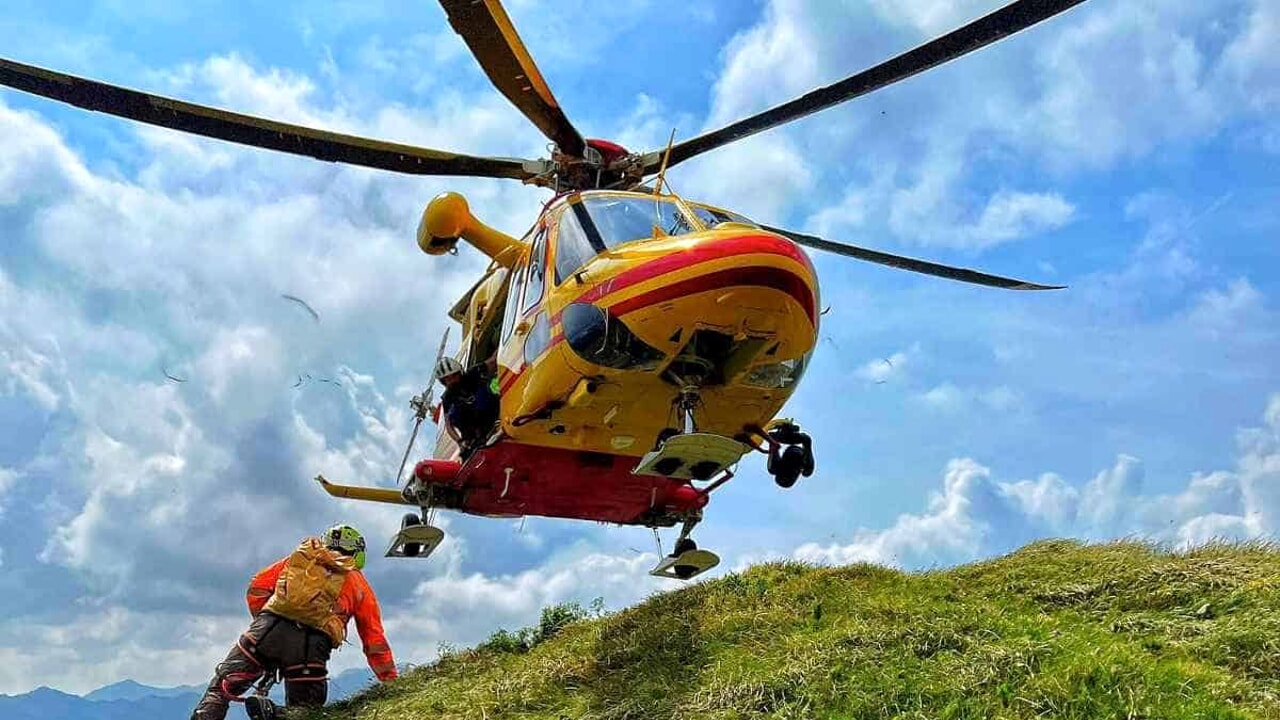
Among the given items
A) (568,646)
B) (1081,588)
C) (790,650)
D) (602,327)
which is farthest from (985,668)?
(568,646)

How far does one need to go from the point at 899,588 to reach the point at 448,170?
627 centimetres

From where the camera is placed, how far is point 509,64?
896 cm

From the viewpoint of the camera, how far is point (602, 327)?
755 centimetres

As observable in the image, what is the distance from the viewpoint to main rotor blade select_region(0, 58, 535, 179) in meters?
8.10

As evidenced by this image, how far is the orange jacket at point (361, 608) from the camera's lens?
35.5 ft

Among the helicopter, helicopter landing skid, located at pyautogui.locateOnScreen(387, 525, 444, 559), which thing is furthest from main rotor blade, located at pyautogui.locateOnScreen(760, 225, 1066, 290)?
helicopter landing skid, located at pyautogui.locateOnScreen(387, 525, 444, 559)

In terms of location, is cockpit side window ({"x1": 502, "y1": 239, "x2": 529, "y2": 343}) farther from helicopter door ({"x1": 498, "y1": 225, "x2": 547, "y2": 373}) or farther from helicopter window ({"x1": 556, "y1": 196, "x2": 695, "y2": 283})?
helicopter window ({"x1": 556, "y1": 196, "x2": 695, "y2": 283})

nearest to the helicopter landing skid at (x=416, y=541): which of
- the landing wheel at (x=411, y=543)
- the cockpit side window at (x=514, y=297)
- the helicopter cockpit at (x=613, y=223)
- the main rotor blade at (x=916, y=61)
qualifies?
the landing wheel at (x=411, y=543)

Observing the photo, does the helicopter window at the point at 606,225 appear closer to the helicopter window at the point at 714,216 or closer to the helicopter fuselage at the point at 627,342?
the helicopter fuselage at the point at 627,342

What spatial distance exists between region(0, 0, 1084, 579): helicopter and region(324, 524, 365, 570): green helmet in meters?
0.69

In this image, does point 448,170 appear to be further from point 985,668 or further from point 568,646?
point 985,668

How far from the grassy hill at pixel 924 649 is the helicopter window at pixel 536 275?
10.4 feet

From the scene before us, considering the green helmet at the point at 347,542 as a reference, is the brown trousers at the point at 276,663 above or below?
below

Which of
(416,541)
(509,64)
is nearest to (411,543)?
(416,541)
